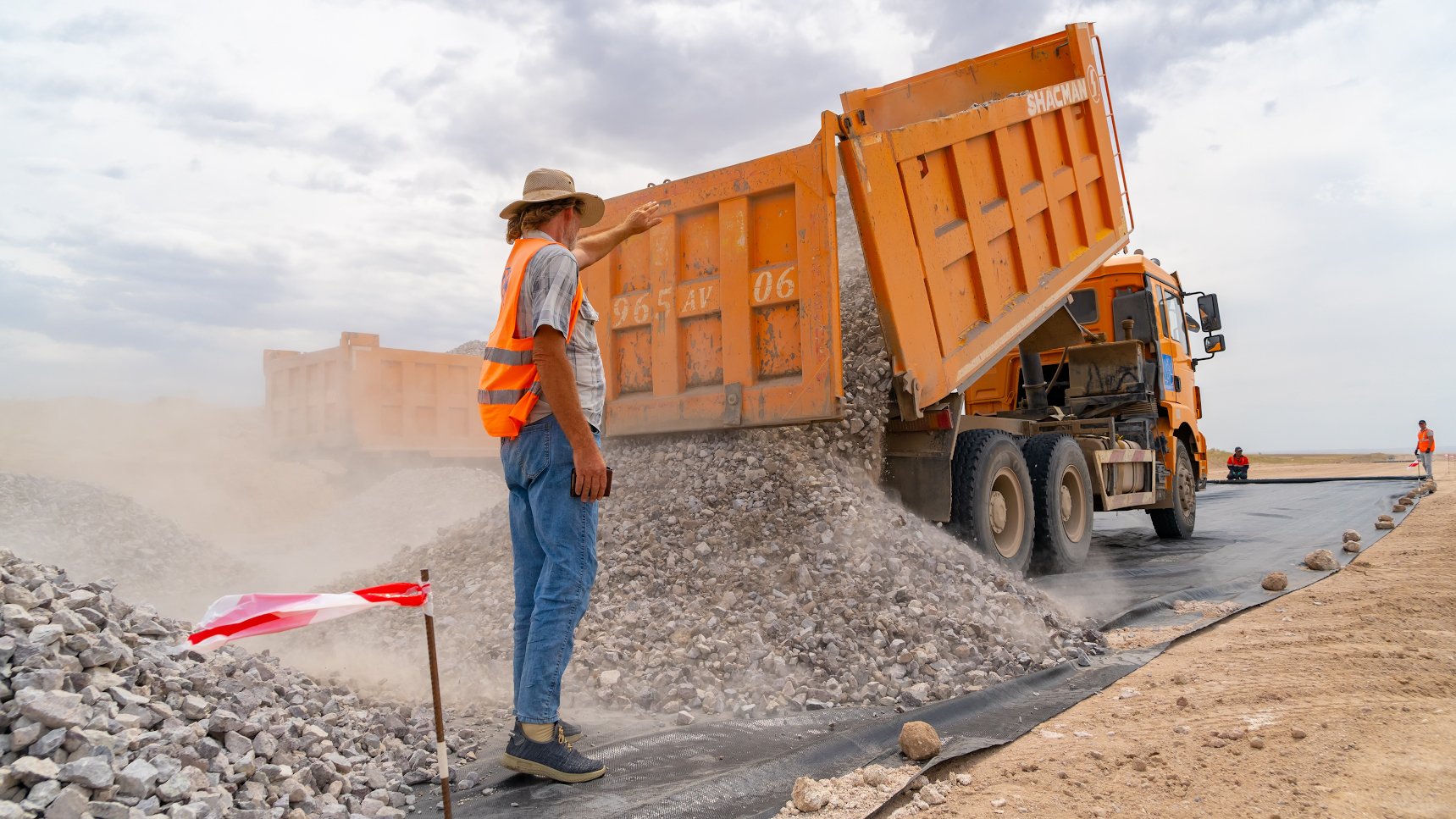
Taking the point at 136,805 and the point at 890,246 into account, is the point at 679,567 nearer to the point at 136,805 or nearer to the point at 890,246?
the point at 890,246

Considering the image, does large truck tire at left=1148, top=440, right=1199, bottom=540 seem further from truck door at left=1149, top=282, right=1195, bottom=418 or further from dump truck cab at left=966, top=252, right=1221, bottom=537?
truck door at left=1149, top=282, right=1195, bottom=418

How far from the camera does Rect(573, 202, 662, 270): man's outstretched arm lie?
10.4ft

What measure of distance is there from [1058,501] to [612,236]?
4322 millimetres

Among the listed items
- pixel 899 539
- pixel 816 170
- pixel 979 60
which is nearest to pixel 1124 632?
pixel 899 539

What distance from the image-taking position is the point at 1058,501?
6188 millimetres

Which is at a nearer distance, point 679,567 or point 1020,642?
point 1020,642

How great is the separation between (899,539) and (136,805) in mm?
3433

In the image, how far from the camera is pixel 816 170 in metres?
4.48

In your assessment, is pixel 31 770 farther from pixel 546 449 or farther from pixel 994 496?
pixel 994 496

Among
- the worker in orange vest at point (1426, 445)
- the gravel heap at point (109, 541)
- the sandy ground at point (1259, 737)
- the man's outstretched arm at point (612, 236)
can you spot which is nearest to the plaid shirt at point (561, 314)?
the man's outstretched arm at point (612, 236)

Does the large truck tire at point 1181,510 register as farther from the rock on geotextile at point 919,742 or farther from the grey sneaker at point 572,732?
the grey sneaker at point 572,732

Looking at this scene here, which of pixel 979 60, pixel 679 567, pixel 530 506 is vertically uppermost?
pixel 979 60

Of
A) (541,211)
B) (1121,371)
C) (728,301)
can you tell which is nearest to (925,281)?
(728,301)

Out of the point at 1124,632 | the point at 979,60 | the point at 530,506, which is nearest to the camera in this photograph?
the point at 530,506
